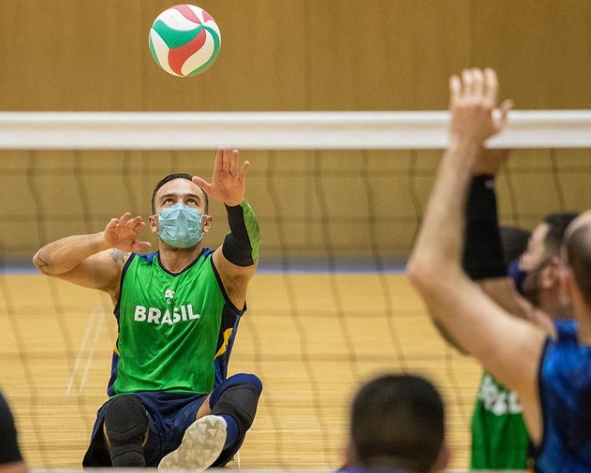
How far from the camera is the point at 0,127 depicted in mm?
3213

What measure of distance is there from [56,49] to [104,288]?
8142mm

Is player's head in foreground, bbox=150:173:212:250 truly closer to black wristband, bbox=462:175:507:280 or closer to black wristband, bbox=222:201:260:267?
black wristband, bbox=222:201:260:267

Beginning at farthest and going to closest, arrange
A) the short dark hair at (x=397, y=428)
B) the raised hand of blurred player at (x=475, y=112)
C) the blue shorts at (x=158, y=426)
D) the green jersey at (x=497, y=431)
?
the blue shorts at (x=158, y=426) → the green jersey at (x=497, y=431) → the raised hand of blurred player at (x=475, y=112) → the short dark hair at (x=397, y=428)

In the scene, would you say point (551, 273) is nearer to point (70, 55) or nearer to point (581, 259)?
point (581, 259)

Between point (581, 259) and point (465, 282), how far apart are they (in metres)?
0.23

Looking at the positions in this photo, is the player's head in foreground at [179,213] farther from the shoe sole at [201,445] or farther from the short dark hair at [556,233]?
the short dark hair at [556,233]

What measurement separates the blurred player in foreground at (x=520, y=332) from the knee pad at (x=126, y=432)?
97.5 inches

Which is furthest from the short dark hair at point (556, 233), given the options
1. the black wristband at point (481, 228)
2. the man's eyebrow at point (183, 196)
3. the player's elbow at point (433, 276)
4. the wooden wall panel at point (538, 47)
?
the wooden wall panel at point (538, 47)

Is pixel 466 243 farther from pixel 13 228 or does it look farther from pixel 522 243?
pixel 13 228

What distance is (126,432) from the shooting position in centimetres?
413

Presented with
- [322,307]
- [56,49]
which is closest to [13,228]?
[56,49]

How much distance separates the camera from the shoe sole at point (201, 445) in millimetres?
4078

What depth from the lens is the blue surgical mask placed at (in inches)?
176

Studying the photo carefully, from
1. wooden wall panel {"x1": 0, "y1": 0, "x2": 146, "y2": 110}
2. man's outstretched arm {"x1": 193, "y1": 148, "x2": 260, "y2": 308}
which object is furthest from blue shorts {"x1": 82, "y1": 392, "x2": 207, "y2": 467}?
wooden wall panel {"x1": 0, "y1": 0, "x2": 146, "y2": 110}
